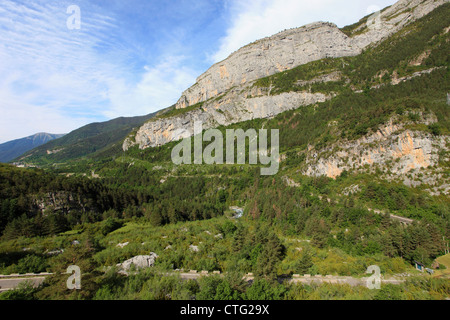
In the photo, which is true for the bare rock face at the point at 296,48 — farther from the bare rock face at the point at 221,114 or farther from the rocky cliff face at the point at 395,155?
the rocky cliff face at the point at 395,155

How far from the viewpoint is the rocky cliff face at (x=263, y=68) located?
111m

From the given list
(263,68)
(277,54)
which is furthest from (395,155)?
(277,54)

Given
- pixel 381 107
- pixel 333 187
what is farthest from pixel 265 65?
pixel 333 187

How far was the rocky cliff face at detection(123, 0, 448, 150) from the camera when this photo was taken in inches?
4360

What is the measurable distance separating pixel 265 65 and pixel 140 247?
442ft

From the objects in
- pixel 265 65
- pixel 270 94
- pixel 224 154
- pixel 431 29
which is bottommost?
pixel 224 154

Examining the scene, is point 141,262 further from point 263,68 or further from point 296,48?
point 296,48

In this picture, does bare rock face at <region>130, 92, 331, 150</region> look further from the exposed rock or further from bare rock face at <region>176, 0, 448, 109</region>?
the exposed rock

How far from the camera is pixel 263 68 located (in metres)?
129

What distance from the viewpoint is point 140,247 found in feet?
79.7

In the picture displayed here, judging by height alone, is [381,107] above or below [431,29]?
below

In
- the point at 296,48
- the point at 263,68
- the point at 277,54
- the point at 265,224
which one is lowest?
the point at 265,224

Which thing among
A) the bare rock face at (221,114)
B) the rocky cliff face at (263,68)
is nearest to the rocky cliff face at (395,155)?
the bare rock face at (221,114)
